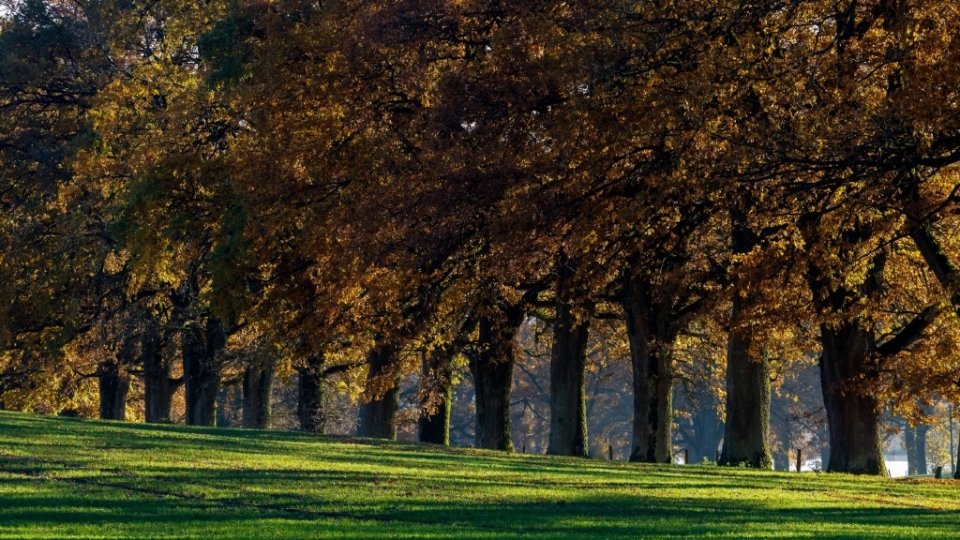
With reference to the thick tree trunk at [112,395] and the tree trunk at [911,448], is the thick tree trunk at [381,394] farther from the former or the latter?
the tree trunk at [911,448]

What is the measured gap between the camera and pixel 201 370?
1613 inches

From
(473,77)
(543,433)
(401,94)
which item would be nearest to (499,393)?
(401,94)

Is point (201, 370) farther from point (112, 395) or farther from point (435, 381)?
point (435, 381)

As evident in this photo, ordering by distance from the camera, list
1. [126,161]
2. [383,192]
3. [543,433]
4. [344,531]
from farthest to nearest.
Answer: [543,433] → [126,161] → [383,192] → [344,531]

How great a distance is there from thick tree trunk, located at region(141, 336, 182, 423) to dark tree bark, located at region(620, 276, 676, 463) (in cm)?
1827

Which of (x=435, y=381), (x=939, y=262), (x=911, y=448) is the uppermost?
(x=939, y=262)

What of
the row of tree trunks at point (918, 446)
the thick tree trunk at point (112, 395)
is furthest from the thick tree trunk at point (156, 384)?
the row of tree trunks at point (918, 446)

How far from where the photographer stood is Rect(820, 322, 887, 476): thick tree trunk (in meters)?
28.1

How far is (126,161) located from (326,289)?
8607 millimetres

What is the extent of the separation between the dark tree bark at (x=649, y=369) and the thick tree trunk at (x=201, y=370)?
15.6 metres

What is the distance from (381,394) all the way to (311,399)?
1075cm

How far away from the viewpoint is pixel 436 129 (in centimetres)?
2480

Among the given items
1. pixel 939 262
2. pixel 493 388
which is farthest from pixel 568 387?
pixel 939 262

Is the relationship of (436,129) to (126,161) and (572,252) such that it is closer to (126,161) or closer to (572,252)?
(572,252)
